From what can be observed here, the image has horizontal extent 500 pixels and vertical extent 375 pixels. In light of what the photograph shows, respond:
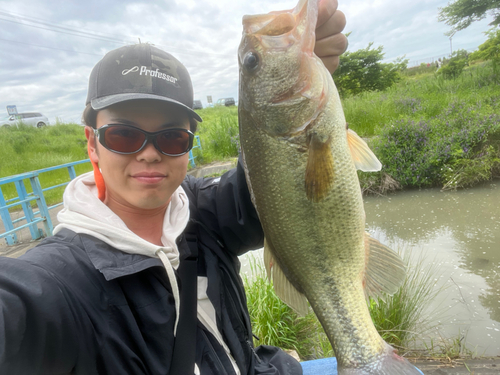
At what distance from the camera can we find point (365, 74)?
21.6 meters

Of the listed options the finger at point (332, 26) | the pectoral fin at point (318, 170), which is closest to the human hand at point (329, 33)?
→ the finger at point (332, 26)

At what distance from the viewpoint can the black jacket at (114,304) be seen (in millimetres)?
991

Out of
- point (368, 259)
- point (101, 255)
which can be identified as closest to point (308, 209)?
point (368, 259)

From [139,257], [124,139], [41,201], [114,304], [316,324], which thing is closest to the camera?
[114,304]

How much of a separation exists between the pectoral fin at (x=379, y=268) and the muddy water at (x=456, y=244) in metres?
2.46

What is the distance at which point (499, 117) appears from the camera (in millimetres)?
7430

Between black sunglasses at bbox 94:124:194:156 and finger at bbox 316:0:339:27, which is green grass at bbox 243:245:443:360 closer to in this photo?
black sunglasses at bbox 94:124:194:156

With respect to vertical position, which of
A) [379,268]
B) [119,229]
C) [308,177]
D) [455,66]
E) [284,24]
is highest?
[455,66]

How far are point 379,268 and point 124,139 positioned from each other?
1444 millimetres

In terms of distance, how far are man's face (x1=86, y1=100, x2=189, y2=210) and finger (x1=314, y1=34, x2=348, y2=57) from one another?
30.7 inches

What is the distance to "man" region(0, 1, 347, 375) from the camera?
1036mm

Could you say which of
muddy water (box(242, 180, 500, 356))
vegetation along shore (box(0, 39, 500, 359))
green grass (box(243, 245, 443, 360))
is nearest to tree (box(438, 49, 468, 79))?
vegetation along shore (box(0, 39, 500, 359))

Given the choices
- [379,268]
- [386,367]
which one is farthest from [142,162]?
[386,367]

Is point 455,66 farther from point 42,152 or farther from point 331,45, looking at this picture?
point 42,152
